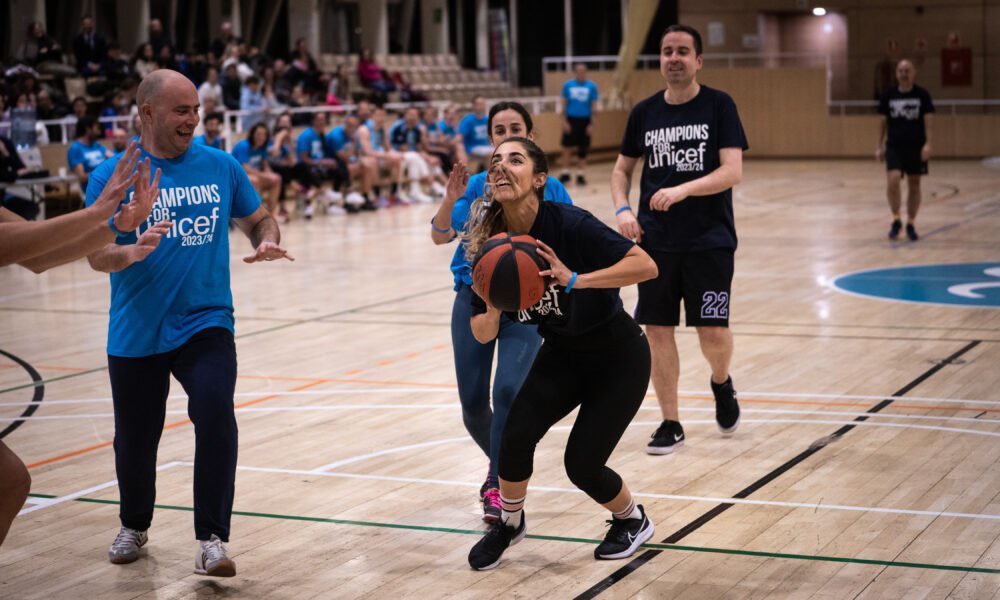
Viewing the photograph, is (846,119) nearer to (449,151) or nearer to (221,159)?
(449,151)

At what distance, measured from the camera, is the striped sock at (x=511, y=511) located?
16.1ft

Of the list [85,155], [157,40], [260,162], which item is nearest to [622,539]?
[85,155]

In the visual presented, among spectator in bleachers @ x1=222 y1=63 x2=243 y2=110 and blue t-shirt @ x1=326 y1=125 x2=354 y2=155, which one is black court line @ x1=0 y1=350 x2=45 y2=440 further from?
spectator in bleachers @ x1=222 y1=63 x2=243 y2=110

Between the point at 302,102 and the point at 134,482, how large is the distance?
17.8 m

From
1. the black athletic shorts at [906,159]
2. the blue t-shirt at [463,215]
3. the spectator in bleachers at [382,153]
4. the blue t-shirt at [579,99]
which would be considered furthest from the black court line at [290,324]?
the blue t-shirt at [579,99]

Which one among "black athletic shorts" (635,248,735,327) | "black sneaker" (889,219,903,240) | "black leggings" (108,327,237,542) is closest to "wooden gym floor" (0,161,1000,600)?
"black leggings" (108,327,237,542)

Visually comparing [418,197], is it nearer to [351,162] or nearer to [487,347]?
[351,162]

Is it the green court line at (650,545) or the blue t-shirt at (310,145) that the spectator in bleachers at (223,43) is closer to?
the blue t-shirt at (310,145)

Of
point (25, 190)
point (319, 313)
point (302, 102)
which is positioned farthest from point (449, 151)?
point (319, 313)

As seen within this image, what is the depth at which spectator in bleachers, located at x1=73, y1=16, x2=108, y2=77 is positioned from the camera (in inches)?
819

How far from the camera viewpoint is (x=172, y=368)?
4953mm

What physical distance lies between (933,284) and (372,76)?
16394mm

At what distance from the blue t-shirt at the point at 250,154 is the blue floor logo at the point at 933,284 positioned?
8.68m

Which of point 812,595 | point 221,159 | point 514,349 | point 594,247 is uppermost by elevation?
point 221,159
